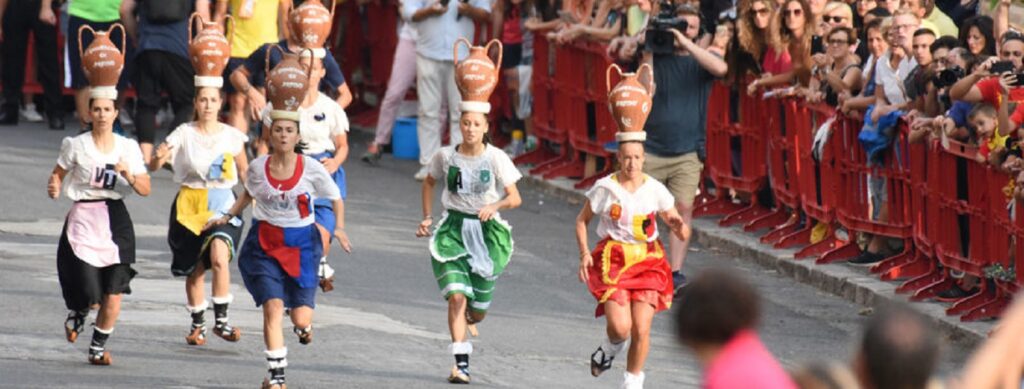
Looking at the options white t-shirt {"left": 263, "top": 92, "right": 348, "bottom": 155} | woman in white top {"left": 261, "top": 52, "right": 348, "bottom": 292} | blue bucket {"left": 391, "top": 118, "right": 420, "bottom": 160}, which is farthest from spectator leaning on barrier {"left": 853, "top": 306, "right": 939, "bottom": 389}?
blue bucket {"left": 391, "top": 118, "right": 420, "bottom": 160}

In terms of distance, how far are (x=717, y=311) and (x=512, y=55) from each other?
16.0 meters

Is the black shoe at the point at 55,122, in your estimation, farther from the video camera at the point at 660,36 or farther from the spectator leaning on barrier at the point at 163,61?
the video camera at the point at 660,36

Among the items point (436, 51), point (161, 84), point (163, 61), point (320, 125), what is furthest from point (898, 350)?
point (436, 51)

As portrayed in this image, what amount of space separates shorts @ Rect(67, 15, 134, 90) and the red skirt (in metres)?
9.53

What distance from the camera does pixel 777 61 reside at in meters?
16.3

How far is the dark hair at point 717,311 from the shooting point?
527 cm

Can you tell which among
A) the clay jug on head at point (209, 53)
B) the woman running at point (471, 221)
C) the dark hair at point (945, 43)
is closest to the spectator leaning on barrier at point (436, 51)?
the dark hair at point (945, 43)

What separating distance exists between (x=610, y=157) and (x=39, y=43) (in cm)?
722

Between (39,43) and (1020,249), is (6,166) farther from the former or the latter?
(1020,249)

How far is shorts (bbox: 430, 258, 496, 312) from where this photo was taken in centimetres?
1148

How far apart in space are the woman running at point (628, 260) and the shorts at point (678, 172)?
333 centimetres

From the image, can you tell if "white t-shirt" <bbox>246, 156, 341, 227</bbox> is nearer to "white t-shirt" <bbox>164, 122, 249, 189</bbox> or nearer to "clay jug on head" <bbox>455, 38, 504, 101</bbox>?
"white t-shirt" <bbox>164, 122, 249, 189</bbox>

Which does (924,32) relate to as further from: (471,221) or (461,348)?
(461,348)

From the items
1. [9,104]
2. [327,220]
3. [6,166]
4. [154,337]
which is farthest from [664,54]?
[9,104]
